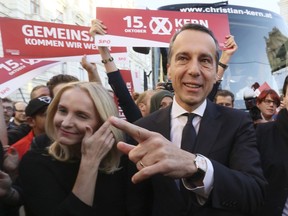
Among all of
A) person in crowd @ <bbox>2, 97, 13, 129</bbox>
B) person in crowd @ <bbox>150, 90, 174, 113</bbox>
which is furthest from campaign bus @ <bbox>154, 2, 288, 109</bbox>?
person in crowd @ <bbox>2, 97, 13, 129</bbox>

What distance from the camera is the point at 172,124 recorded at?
164cm

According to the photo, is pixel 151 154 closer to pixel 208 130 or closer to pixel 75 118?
pixel 208 130

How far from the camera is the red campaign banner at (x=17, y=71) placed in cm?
387

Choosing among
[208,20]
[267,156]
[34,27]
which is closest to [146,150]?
[267,156]

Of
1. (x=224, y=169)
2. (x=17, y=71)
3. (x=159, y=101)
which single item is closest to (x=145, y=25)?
(x=159, y=101)

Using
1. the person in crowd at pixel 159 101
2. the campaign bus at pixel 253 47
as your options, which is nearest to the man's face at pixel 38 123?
the person in crowd at pixel 159 101

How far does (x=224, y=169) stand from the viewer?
1317mm

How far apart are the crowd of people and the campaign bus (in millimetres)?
3902

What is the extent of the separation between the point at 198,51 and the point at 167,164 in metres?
0.57

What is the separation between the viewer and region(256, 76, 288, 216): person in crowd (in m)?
Result: 2.16

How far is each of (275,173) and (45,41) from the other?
120 inches

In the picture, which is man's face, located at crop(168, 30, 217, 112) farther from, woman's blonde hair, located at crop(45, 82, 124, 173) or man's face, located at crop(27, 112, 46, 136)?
man's face, located at crop(27, 112, 46, 136)

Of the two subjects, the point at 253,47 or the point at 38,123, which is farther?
the point at 253,47

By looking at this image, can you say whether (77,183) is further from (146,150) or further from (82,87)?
(146,150)
